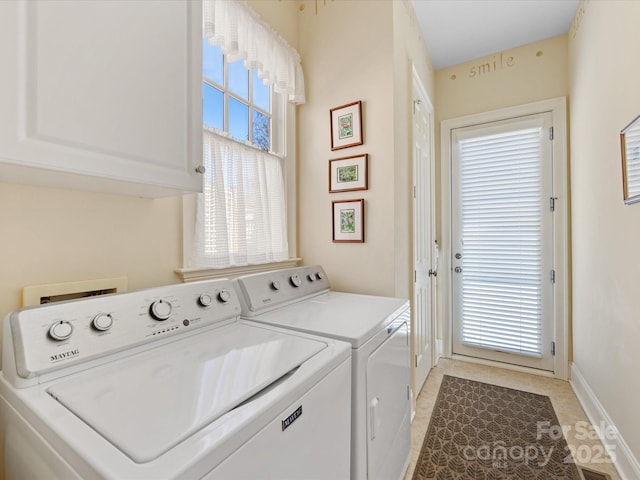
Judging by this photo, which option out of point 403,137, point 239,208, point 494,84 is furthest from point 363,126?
point 494,84

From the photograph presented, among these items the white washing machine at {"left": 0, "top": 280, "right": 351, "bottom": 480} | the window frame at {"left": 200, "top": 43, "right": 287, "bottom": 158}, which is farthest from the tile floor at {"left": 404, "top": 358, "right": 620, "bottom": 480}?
the window frame at {"left": 200, "top": 43, "right": 287, "bottom": 158}

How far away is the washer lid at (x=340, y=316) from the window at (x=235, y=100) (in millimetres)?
968

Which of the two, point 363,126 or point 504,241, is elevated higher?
point 363,126

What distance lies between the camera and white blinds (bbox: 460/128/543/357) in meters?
2.67

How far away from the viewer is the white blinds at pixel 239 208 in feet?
4.86

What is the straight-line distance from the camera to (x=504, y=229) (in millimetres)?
2781

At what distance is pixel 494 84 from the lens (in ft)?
9.26

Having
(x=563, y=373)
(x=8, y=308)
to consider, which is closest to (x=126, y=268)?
(x=8, y=308)

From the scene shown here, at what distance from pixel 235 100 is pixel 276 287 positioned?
1.07 metres

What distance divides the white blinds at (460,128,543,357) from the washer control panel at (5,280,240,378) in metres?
2.59

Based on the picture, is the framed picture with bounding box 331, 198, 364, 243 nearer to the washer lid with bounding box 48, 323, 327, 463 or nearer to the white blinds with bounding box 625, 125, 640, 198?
the washer lid with bounding box 48, 323, 327, 463

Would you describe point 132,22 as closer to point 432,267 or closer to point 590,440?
point 432,267

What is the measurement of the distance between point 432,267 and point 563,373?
4.45 ft

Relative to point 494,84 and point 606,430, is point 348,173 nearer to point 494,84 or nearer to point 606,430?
point 494,84
